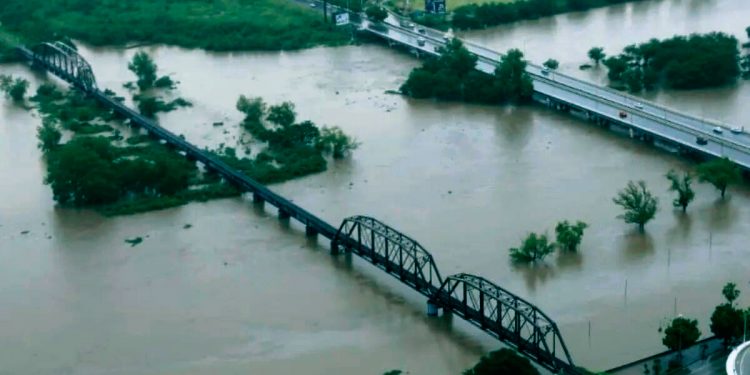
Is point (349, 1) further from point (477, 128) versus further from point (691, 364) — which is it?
point (691, 364)

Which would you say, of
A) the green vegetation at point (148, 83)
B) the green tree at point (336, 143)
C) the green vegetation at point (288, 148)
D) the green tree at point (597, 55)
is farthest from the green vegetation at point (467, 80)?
the green vegetation at point (148, 83)

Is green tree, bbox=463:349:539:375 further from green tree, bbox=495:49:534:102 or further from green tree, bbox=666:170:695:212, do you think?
green tree, bbox=495:49:534:102

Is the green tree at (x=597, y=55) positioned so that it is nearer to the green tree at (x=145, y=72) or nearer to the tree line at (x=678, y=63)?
the tree line at (x=678, y=63)

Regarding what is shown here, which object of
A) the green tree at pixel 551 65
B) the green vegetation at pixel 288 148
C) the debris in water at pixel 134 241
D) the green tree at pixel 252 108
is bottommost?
the debris in water at pixel 134 241

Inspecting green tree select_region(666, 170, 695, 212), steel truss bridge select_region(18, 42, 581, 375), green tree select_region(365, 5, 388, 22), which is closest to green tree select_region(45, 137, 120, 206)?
steel truss bridge select_region(18, 42, 581, 375)

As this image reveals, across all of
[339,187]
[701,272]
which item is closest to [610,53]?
[339,187]

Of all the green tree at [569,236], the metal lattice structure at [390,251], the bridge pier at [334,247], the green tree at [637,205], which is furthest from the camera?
the green tree at [637,205]

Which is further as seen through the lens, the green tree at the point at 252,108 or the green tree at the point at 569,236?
the green tree at the point at 252,108

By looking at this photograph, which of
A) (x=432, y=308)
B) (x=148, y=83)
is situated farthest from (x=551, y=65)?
(x=432, y=308)
